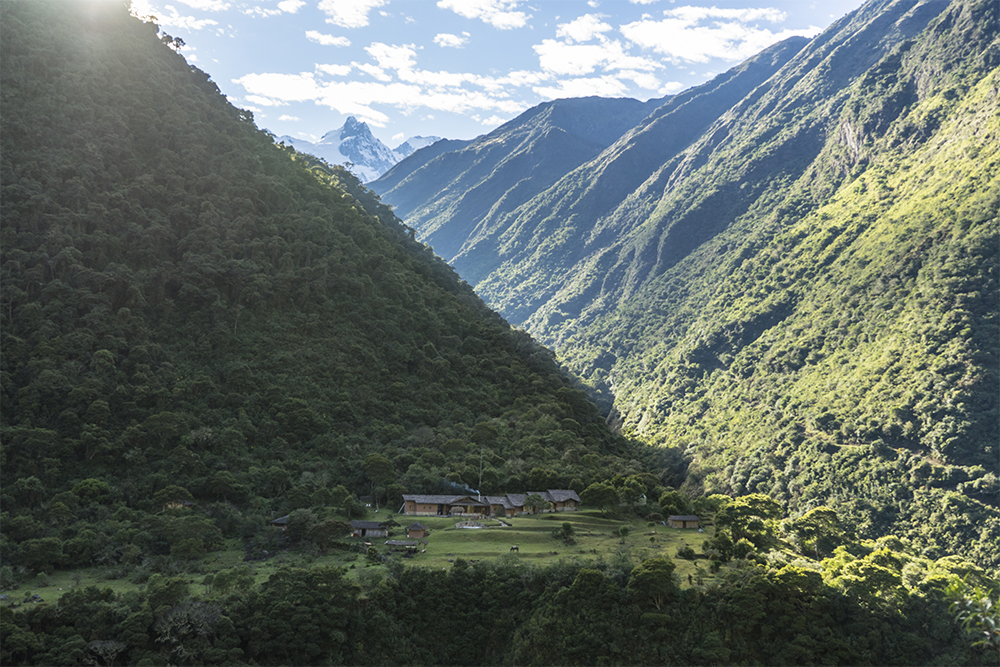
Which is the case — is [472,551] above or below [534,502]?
below

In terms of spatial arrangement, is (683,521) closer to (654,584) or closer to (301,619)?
(654,584)

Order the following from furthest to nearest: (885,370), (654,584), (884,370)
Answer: (884,370) → (885,370) → (654,584)

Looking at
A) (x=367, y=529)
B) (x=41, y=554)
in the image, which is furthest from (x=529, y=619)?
(x=41, y=554)

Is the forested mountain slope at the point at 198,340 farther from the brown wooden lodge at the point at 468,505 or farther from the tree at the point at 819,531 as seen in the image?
the tree at the point at 819,531

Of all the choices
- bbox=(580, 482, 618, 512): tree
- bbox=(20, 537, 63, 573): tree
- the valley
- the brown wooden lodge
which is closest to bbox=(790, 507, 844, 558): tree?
the valley

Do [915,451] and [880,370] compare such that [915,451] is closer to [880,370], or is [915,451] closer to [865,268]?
[880,370]

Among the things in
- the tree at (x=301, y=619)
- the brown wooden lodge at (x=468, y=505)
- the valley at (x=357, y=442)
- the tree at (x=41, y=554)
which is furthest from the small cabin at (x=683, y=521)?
the tree at (x=41, y=554)
